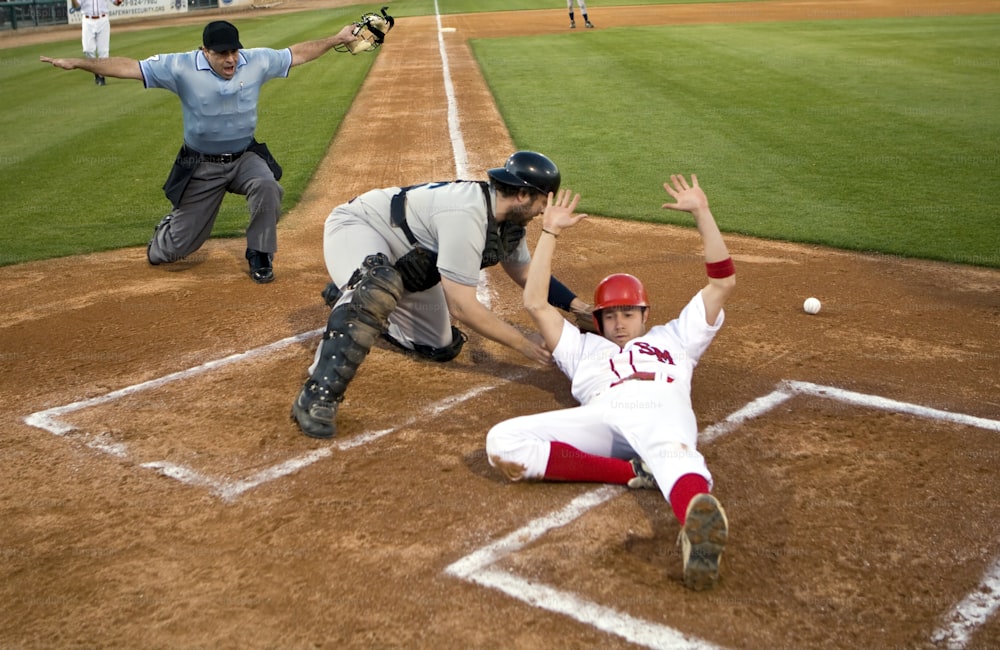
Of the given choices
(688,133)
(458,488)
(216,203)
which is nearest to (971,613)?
(458,488)

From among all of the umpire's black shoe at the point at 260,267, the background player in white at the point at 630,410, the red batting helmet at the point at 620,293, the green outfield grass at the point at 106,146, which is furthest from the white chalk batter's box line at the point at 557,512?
the green outfield grass at the point at 106,146

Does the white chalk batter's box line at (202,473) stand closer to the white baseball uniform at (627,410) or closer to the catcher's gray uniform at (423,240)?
the catcher's gray uniform at (423,240)

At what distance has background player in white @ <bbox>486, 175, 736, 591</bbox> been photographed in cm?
411

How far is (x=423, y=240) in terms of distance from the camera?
583 cm

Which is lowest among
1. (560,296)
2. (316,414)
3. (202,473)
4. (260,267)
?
(202,473)

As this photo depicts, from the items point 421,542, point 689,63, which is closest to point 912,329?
point 421,542

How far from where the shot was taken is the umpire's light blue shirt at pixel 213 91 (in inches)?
313

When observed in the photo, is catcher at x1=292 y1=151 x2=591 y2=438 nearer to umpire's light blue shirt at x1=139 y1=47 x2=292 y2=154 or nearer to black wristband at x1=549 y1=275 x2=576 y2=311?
black wristband at x1=549 y1=275 x2=576 y2=311

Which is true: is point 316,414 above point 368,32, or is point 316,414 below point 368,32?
below

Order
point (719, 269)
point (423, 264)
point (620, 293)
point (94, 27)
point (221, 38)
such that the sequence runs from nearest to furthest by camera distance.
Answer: point (719, 269)
point (620, 293)
point (423, 264)
point (221, 38)
point (94, 27)

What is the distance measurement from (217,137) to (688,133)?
7.79 meters

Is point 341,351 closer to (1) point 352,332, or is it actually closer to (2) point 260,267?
(1) point 352,332

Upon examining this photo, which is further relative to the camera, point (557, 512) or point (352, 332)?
point (352, 332)

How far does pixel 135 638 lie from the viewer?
3574mm
